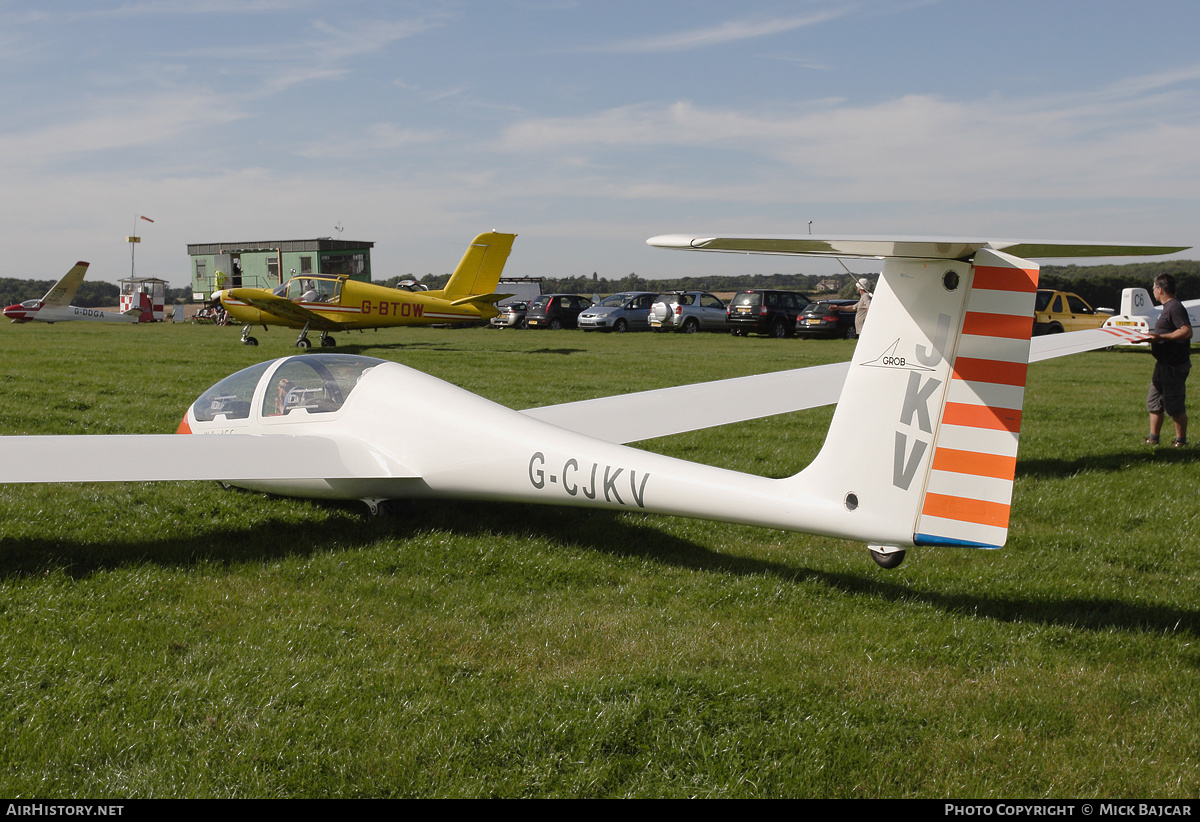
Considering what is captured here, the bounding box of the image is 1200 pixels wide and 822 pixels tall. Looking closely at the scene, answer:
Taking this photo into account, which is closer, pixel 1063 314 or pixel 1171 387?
pixel 1171 387

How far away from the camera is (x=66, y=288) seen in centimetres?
3831

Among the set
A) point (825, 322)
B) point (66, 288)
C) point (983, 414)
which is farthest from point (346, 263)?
point (983, 414)

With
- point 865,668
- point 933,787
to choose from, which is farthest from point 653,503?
point 933,787

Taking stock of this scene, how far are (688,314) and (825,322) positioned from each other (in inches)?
249

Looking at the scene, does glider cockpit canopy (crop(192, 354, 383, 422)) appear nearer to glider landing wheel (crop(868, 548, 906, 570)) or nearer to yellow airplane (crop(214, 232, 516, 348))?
glider landing wheel (crop(868, 548, 906, 570))

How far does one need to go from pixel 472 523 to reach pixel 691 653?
263cm

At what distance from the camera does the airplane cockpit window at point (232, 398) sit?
6.95 meters

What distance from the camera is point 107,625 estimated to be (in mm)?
4430

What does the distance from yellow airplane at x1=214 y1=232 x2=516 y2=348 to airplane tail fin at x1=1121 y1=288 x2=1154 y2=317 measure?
703 inches

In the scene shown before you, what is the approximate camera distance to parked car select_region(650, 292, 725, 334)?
34.3m

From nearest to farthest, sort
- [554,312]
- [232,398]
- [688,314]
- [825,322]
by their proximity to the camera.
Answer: [232,398] → [825,322] → [688,314] → [554,312]

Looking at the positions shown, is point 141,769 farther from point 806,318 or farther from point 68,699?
point 806,318

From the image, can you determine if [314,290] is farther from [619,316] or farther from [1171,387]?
[1171,387]
